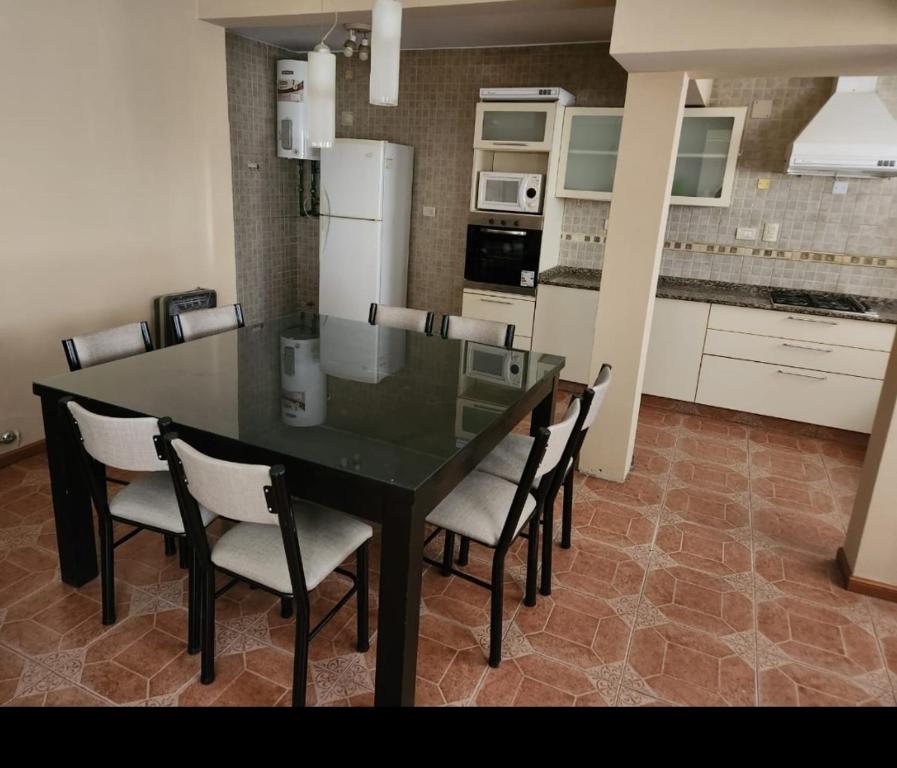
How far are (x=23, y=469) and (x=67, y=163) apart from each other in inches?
62.3

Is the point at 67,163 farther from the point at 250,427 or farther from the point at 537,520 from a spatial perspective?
the point at 537,520

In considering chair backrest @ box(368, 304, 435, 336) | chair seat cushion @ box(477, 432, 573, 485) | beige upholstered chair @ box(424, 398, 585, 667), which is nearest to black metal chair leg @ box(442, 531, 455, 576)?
beige upholstered chair @ box(424, 398, 585, 667)

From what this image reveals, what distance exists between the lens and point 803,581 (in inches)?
108

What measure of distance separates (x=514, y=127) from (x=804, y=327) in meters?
2.31

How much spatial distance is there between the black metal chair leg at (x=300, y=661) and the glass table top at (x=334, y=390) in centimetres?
46

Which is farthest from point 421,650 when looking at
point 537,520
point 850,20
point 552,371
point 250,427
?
point 850,20

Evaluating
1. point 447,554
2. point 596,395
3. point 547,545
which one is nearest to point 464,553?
point 447,554

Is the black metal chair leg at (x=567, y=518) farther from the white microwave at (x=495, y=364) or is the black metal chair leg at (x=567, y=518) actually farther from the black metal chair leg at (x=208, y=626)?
the black metal chair leg at (x=208, y=626)

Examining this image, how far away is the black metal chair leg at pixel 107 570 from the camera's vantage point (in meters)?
2.18

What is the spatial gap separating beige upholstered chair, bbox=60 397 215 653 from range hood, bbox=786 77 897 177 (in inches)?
155

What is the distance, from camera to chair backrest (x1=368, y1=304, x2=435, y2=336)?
3502mm

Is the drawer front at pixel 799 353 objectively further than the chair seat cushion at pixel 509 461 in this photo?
Yes

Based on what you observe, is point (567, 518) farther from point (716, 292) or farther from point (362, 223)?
point (362, 223)

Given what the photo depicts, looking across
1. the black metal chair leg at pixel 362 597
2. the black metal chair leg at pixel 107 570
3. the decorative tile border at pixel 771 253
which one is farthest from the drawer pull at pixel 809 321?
the black metal chair leg at pixel 107 570
